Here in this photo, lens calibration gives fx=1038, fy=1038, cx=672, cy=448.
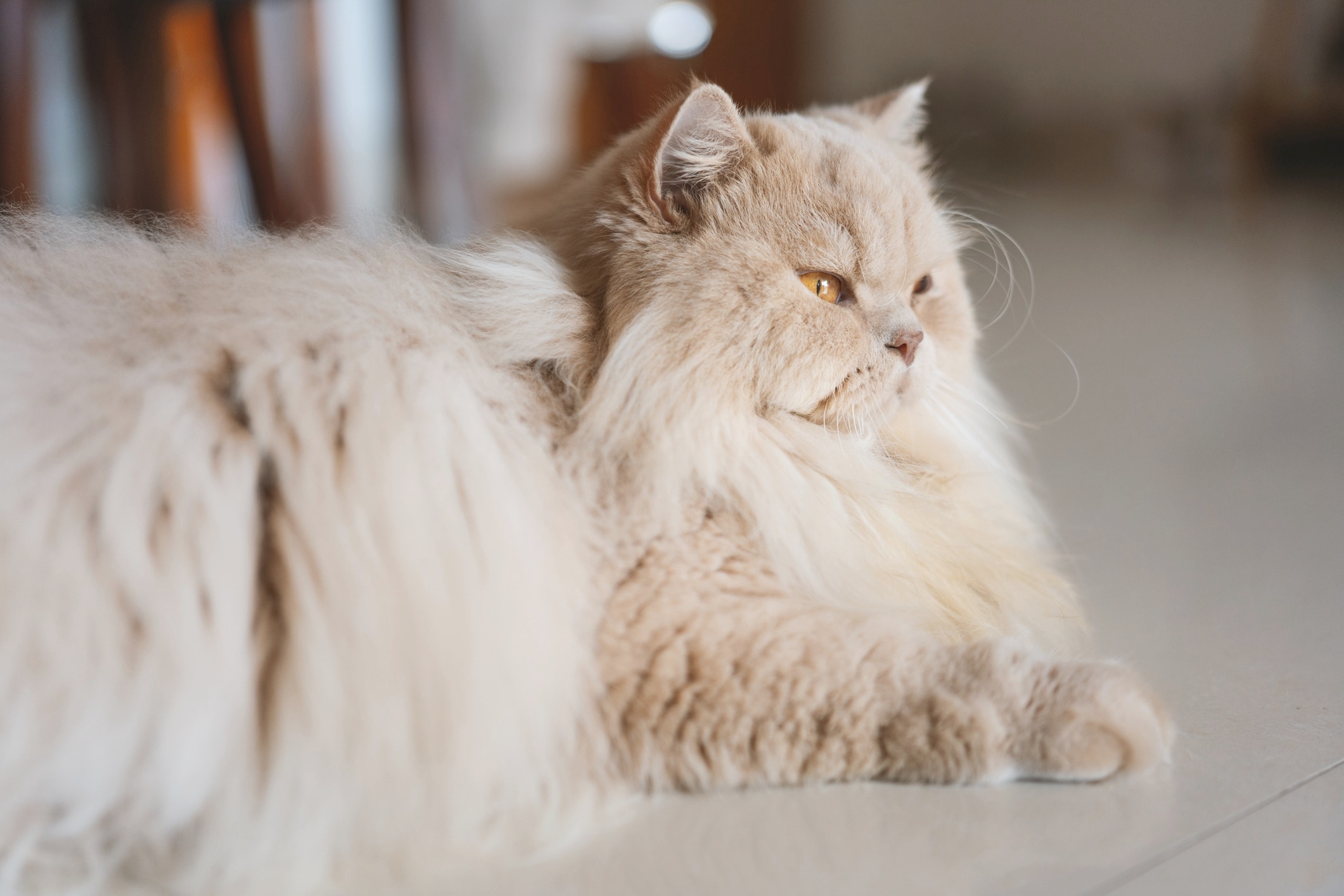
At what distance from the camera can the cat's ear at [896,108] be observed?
1.51 meters

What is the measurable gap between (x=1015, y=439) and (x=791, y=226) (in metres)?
1.02

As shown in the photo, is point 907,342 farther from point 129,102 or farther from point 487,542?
point 129,102

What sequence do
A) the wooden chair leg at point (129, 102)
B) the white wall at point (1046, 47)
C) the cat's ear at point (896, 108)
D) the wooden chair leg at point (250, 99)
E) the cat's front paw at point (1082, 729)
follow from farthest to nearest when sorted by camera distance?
the white wall at point (1046, 47)
the wooden chair leg at point (129, 102)
the wooden chair leg at point (250, 99)
the cat's ear at point (896, 108)
the cat's front paw at point (1082, 729)

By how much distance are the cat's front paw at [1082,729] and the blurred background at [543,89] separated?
0.78 metres

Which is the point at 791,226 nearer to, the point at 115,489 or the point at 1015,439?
the point at 115,489

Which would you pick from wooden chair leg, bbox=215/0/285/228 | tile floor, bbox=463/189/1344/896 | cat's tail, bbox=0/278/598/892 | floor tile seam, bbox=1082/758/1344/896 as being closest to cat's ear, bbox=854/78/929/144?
tile floor, bbox=463/189/1344/896

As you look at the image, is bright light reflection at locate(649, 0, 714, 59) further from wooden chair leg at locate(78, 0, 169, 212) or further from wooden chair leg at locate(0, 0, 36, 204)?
wooden chair leg at locate(0, 0, 36, 204)

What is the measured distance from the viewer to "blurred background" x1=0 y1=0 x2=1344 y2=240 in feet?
9.11

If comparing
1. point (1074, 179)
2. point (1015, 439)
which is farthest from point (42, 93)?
point (1074, 179)

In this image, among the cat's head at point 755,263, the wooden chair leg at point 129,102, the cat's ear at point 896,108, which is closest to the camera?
the cat's head at point 755,263

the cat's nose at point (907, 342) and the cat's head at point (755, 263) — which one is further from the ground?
the cat's head at point (755, 263)

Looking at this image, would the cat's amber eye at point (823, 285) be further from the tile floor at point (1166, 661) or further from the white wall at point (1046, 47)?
the white wall at point (1046, 47)

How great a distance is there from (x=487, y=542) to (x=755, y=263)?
411 mm

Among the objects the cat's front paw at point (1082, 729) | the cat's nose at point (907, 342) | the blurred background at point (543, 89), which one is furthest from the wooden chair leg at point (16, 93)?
the cat's front paw at point (1082, 729)
